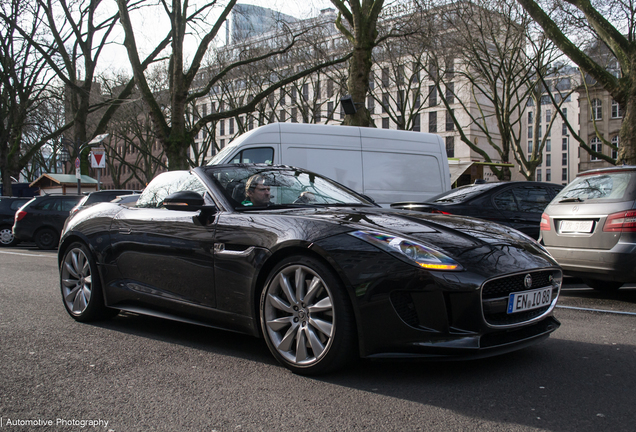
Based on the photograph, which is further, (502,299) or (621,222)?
(621,222)

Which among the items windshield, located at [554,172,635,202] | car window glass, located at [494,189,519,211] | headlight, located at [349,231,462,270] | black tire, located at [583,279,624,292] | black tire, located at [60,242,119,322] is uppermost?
windshield, located at [554,172,635,202]

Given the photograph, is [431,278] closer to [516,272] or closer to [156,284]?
[516,272]

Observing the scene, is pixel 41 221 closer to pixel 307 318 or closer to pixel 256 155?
pixel 256 155

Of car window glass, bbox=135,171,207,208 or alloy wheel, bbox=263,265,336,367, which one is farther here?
car window glass, bbox=135,171,207,208

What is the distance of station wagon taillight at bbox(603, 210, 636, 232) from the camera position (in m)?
6.09

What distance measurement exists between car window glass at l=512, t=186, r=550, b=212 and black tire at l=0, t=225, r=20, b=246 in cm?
1505

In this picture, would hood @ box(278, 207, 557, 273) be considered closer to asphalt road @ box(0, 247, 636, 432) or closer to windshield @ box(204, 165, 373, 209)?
windshield @ box(204, 165, 373, 209)

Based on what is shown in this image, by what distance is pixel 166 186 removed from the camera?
5.11 metres

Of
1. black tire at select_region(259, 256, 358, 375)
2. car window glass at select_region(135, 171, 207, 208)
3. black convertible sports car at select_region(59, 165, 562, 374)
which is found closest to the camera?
black convertible sports car at select_region(59, 165, 562, 374)

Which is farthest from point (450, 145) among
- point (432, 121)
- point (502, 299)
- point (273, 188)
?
point (502, 299)

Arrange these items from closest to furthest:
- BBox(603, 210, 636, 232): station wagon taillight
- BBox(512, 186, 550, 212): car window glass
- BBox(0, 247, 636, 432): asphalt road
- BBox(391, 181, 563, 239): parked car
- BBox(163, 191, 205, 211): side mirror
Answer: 1. BBox(0, 247, 636, 432): asphalt road
2. BBox(163, 191, 205, 211): side mirror
3. BBox(603, 210, 636, 232): station wagon taillight
4. BBox(391, 181, 563, 239): parked car
5. BBox(512, 186, 550, 212): car window glass

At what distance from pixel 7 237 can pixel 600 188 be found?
17.0m

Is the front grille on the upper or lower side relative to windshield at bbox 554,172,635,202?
lower

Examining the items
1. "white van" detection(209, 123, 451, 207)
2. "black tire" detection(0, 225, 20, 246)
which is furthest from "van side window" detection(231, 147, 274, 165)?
"black tire" detection(0, 225, 20, 246)
